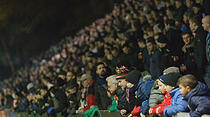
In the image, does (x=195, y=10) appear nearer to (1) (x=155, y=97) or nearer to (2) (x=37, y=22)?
(1) (x=155, y=97)

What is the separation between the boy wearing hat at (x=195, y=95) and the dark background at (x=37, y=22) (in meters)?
29.4

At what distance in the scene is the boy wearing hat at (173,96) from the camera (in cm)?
518

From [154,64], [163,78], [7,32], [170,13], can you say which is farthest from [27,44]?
[163,78]

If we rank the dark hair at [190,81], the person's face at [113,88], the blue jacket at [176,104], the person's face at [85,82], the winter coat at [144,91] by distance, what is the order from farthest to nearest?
the person's face at [85,82]
the person's face at [113,88]
the winter coat at [144,91]
the blue jacket at [176,104]
the dark hair at [190,81]

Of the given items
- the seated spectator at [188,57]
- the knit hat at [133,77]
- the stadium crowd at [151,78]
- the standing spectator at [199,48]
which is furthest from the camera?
the seated spectator at [188,57]

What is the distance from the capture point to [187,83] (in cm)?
498

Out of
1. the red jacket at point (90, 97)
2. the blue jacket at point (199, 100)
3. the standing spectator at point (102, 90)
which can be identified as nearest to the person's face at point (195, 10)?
the standing spectator at point (102, 90)

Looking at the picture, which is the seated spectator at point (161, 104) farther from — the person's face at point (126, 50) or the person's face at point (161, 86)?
the person's face at point (126, 50)

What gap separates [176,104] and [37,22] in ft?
138

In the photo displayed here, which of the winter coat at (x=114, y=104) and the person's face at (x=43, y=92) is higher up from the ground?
the person's face at (x=43, y=92)

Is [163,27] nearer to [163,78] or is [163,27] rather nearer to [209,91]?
[163,78]

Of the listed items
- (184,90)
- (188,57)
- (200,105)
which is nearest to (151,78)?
(188,57)

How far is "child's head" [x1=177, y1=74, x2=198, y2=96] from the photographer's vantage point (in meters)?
4.96

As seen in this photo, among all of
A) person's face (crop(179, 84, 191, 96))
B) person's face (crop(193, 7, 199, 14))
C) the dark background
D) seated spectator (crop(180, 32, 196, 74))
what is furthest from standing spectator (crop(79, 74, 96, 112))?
the dark background
